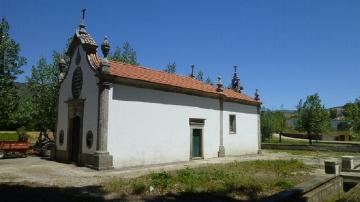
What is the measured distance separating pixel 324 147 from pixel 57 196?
31.4 meters

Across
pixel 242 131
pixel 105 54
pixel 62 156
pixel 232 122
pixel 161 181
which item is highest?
pixel 105 54

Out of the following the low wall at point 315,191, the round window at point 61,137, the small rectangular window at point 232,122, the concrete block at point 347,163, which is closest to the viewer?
the low wall at point 315,191

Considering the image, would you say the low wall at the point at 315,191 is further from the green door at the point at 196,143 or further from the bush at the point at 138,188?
the green door at the point at 196,143

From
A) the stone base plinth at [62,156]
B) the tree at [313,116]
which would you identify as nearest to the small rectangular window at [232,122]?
the stone base plinth at [62,156]

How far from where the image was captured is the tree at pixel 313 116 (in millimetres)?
42219

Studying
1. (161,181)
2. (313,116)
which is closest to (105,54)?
(161,181)

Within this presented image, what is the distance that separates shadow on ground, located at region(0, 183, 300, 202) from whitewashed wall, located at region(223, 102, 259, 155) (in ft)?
50.1

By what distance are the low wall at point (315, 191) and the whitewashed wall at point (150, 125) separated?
991 centimetres

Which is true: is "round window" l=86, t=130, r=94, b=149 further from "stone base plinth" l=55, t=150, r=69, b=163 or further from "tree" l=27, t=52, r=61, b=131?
"tree" l=27, t=52, r=61, b=131

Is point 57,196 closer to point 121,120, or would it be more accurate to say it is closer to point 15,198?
point 15,198

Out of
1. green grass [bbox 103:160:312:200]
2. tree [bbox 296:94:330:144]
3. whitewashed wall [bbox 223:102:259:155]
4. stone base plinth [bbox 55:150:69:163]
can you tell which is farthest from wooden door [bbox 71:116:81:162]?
tree [bbox 296:94:330:144]

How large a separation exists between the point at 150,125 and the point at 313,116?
29984mm

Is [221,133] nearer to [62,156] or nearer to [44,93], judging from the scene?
[62,156]

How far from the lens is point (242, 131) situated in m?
27.4
